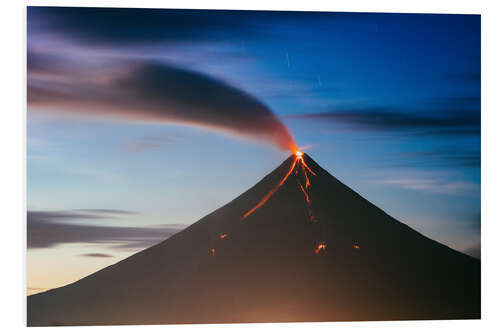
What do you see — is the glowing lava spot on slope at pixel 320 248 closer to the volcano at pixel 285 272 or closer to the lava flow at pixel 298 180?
the volcano at pixel 285 272

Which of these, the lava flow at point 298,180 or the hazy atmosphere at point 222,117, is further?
the lava flow at point 298,180

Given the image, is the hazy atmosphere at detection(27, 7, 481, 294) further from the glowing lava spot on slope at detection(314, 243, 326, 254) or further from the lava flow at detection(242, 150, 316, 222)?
the glowing lava spot on slope at detection(314, 243, 326, 254)

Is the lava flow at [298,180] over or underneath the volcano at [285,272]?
over

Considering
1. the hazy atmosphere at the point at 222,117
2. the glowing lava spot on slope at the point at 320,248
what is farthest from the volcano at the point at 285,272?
the hazy atmosphere at the point at 222,117

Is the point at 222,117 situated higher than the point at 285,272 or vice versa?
the point at 222,117

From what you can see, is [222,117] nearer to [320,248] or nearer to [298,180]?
[298,180]

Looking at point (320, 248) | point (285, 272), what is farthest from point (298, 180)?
point (285, 272)

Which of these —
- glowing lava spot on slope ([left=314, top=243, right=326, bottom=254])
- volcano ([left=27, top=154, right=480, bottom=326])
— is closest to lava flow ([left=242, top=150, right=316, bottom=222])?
volcano ([left=27, top=154, right=480, bottom=326])

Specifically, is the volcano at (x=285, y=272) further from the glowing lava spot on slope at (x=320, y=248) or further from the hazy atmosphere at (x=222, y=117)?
the hazy atmosphere at (x=222, y=117)
